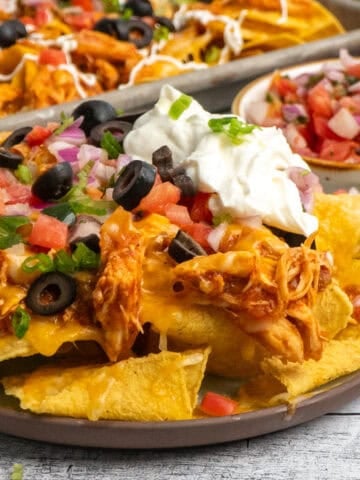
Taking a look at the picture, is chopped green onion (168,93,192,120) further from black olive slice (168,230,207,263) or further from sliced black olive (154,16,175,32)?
sliced black olive (154,16,175,32)

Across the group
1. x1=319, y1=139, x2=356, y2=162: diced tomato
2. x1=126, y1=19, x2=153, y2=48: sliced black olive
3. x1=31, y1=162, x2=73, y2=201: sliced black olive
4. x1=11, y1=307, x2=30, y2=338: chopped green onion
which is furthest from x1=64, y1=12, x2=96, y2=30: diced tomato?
x1=11, y1=307, x2=30, y2=338: chopped green onion

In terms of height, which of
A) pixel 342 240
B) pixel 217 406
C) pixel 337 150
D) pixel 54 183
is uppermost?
pixel 54 183

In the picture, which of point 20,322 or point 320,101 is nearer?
point 20,322

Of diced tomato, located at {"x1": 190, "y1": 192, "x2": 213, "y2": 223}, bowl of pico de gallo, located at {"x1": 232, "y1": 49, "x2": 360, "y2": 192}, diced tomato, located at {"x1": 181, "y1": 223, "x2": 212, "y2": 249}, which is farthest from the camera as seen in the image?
bowl of pico de gallo, located at {"x1": 232, "y1": 49, "x2": 360, "y2": 192}

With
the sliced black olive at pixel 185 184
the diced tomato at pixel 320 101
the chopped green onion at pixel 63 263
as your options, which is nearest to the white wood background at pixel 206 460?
the chopped green onion at pixel 63 263

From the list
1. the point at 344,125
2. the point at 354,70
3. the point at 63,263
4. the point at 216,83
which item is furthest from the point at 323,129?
the point at 63,263

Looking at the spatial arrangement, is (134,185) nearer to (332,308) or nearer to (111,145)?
(111,145)
